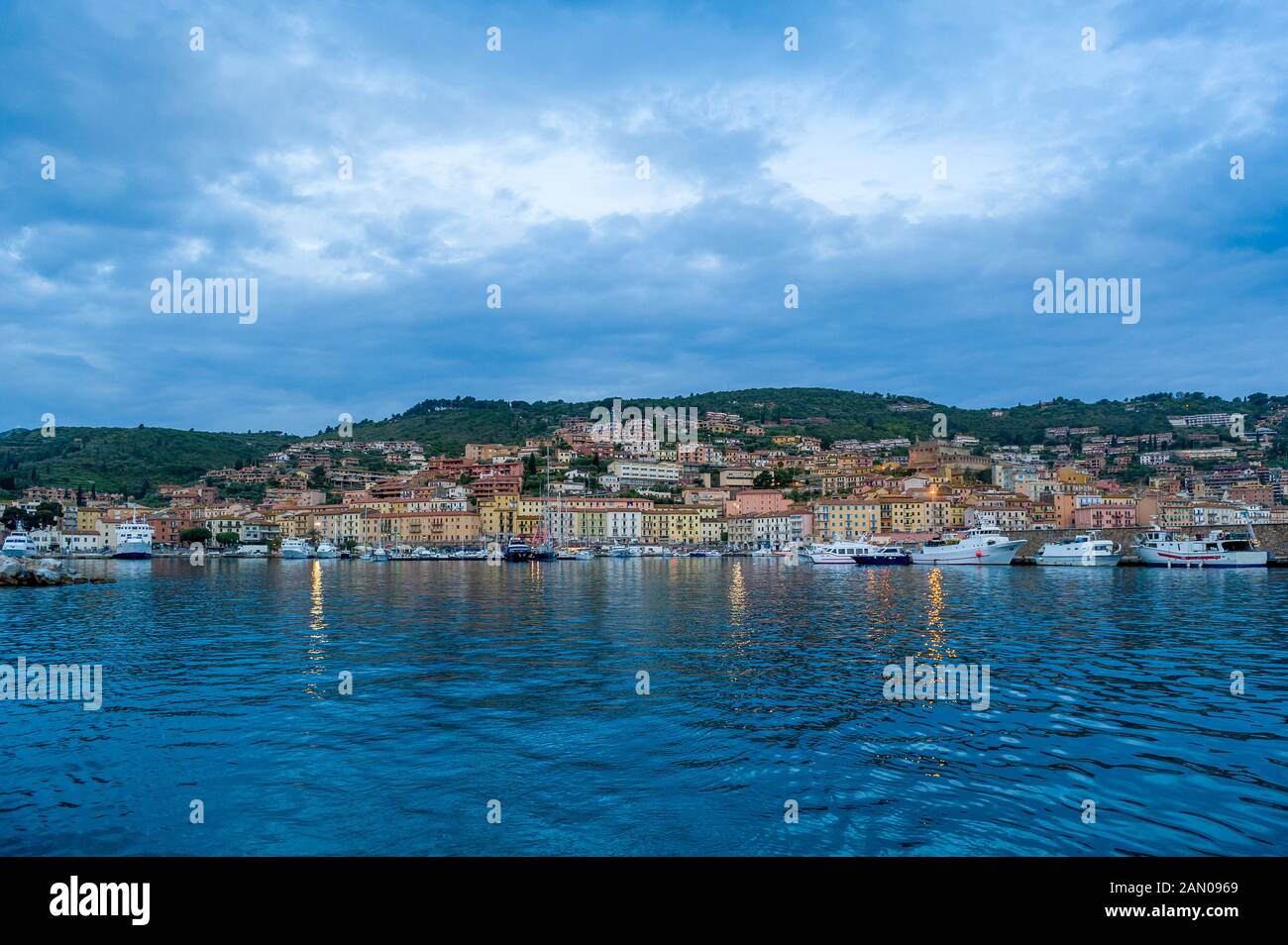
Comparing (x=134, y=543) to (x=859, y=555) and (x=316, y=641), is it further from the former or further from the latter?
(x=316, y=641)

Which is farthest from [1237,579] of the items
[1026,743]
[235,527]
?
[235,527]

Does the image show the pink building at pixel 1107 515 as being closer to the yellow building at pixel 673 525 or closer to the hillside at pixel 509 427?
the yellow building at pixel 673 525

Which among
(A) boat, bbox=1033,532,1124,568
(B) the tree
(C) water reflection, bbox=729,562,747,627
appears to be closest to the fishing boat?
(B) the tree

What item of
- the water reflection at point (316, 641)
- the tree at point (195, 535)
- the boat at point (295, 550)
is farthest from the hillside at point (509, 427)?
the water reflection at point (316, 641)

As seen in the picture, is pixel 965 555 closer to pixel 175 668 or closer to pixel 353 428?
pixel 175 668

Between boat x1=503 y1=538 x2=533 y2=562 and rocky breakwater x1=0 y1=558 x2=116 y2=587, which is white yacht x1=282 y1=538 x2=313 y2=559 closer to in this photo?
boat x1=503 y1=538 x2=533 y2=562

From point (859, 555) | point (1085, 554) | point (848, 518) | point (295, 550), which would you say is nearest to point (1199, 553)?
point (1085, 554)
